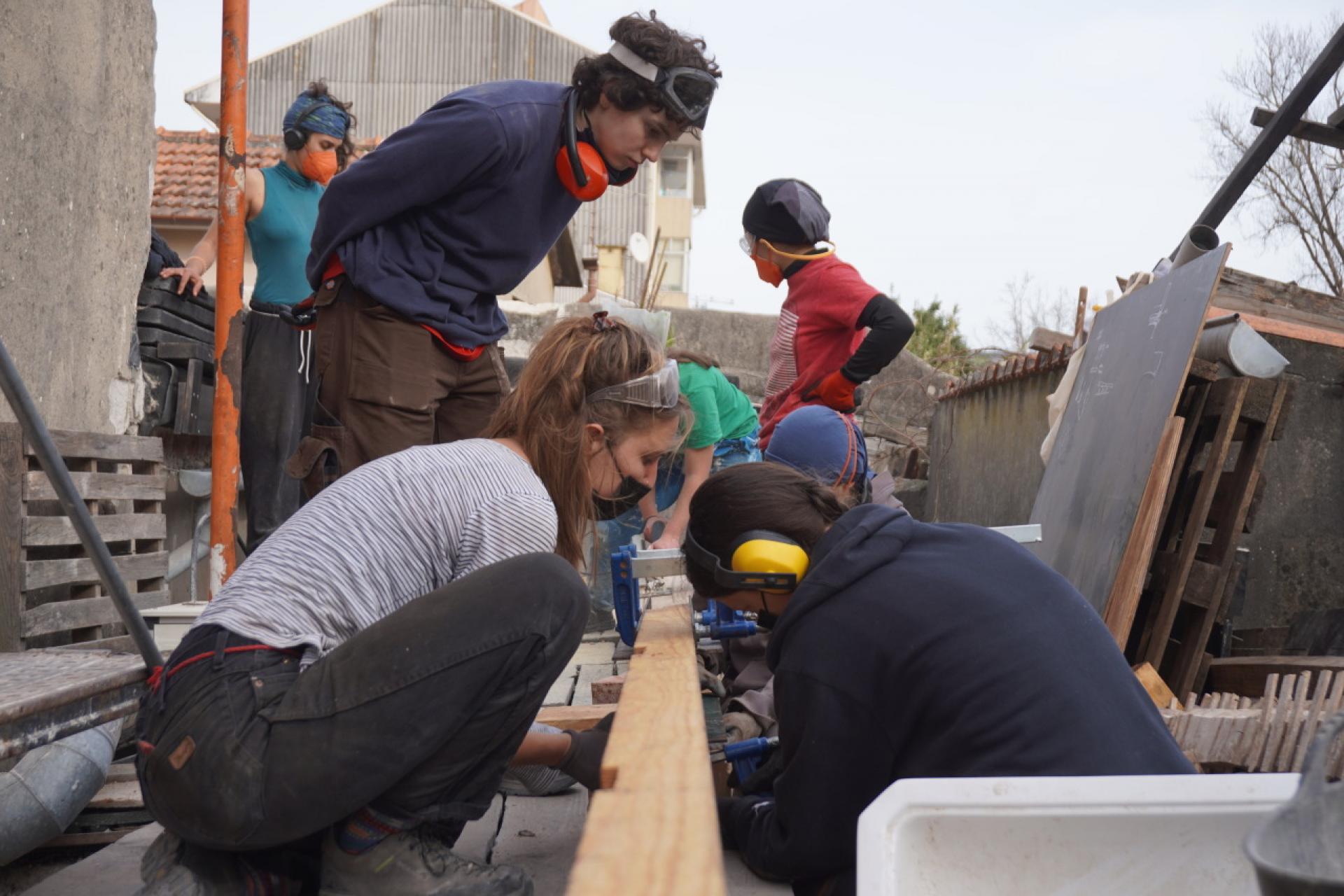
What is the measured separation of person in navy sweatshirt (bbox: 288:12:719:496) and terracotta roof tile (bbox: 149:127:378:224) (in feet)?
30.6

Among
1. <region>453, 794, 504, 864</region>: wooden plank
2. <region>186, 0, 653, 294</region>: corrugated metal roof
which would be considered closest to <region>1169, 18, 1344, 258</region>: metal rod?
<region>453, 794, 504, 864</region>: wooden plank

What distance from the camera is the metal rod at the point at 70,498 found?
2.18 metres

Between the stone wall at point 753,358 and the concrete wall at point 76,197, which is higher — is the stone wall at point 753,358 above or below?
below

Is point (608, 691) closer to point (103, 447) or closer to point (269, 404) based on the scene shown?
point (103, 447)

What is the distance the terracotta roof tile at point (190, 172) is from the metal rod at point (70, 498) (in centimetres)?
1016

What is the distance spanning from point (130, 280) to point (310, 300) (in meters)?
1.87

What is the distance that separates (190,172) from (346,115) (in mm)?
10329

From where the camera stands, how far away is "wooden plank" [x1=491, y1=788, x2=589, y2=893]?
2293 mm

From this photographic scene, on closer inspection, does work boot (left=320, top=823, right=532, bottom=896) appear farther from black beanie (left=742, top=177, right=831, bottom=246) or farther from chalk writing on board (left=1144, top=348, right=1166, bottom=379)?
chalk writing on board (left=1144, top=348, right=1166, bottom=379)

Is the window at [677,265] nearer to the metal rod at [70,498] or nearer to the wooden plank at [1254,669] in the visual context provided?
the wooden plank at [1254,669]

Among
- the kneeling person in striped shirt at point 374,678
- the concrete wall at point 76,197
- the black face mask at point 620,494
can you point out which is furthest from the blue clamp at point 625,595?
the concrete wall at point 76,197

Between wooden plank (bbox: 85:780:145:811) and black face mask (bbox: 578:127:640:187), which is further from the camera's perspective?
black face mask (bbox: 578:127:640:187)

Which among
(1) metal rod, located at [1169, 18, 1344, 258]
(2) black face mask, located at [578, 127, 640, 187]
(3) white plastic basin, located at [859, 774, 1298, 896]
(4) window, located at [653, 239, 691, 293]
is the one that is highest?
(1) metal rod, located at [1169, 18, 1344, 258]

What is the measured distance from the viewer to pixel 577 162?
3096mm
